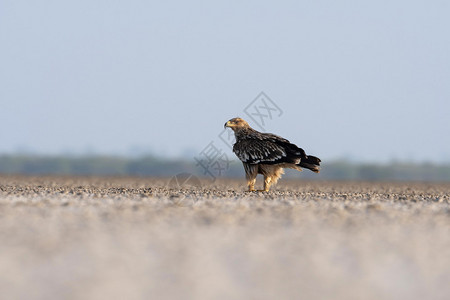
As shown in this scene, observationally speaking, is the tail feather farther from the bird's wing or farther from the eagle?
the bird's wing

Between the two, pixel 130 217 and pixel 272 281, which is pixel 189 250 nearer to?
pixel 272 281

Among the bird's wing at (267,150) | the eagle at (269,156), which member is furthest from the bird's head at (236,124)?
the bird's wing at (267,150)

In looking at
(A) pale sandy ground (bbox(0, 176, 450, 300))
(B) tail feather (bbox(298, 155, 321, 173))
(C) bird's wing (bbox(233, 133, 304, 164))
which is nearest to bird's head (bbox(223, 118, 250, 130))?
(C) bird's wing (bbox(233, 133, 304, 164))

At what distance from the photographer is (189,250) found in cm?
808

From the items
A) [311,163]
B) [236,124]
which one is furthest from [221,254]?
[236,124]

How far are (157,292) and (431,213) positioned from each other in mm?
6993

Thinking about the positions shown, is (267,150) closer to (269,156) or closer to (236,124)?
(269,156)

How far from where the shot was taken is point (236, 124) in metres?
18.2

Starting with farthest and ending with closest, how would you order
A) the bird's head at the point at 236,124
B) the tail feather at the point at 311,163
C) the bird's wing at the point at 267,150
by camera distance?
the bird's head at the point at 236,124 < the tail feather at the point at 311,163 < the bird's wing at the point at 267,150

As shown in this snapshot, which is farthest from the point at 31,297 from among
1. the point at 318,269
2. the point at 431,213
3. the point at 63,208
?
the point at 431,213

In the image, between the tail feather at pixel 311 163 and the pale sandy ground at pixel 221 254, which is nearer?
the pale sandy ground at pixel 221 254

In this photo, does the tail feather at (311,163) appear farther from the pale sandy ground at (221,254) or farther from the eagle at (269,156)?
the pale sandy ground at (221,254)

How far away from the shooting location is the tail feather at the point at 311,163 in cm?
1714

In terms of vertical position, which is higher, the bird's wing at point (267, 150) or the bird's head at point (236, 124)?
the bird's head at point (236, 124)
